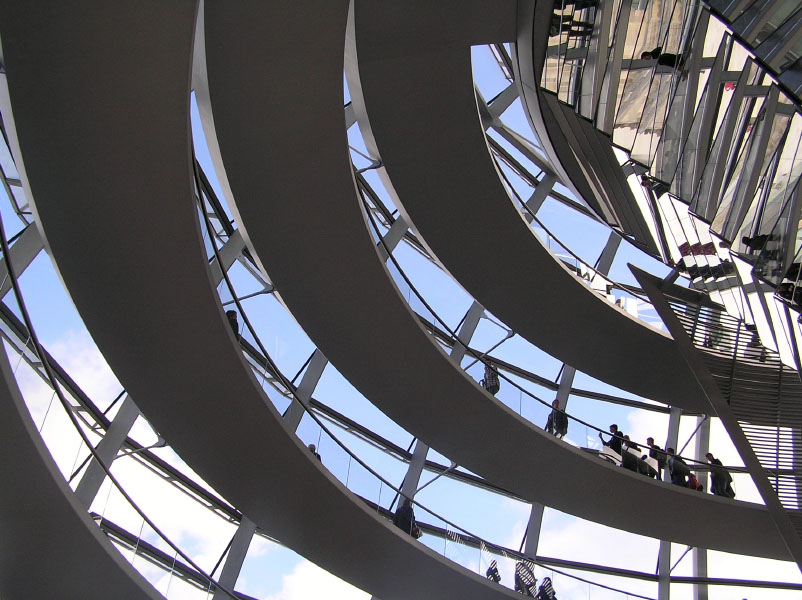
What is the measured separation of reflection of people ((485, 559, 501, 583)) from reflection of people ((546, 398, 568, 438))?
115 inches

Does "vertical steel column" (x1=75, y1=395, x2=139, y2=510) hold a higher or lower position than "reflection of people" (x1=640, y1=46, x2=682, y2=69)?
lower

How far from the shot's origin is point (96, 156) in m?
9.16

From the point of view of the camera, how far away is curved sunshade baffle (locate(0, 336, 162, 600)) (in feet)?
30.1

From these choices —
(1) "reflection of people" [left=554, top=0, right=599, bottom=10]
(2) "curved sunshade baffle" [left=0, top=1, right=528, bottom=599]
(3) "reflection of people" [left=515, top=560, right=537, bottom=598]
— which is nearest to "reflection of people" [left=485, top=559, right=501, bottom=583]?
(3) "reflection of people" [left=515, top=560, right=537, bottom=598]

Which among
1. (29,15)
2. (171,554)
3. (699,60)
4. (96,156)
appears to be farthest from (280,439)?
(699,60)

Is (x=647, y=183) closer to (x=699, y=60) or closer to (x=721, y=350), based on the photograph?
(x=721, y=350)

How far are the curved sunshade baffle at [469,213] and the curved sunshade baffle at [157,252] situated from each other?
87.1 inches

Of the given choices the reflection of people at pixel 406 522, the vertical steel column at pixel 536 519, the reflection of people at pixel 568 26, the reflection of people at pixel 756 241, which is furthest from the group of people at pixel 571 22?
the vertical steel column at pixel 536 519

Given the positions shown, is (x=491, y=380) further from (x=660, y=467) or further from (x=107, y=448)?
(x=107, y=448)

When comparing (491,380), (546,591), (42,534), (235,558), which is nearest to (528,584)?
(546,591)

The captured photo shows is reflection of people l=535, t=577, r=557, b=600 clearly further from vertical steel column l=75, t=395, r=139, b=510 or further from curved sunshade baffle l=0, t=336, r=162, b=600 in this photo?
vertical steel column l=75, t=395, r=139, b=510

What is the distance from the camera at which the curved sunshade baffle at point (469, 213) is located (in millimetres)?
11281

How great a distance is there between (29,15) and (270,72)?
2891mm

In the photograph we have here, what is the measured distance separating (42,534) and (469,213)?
8.34m
